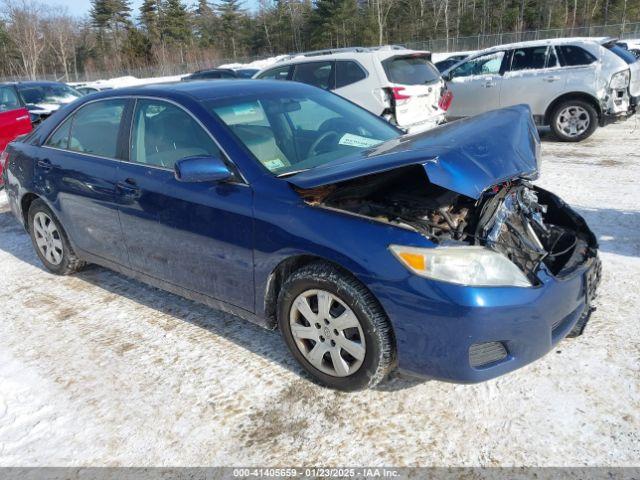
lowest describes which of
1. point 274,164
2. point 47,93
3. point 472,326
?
point 472,326

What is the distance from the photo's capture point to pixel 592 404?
2.57 m

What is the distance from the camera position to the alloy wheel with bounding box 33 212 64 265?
4.48m

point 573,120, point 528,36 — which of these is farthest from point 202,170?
point 528,36

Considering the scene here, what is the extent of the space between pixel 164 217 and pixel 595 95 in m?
7.88

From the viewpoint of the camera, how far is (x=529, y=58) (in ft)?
30.8

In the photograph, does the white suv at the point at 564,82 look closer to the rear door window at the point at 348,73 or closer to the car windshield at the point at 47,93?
the rear door window at the point at 348,73

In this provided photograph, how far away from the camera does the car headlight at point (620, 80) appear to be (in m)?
8.41

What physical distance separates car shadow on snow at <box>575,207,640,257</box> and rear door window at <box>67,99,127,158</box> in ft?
13.1

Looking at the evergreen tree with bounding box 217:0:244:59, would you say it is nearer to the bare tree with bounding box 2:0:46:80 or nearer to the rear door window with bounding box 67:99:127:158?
the bare tree with bounding box 2:0:46:80

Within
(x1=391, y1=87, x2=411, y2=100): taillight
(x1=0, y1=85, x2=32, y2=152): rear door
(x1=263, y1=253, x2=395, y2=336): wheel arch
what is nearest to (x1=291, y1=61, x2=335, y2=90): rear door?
(x1=391, y1=87, x2=411, y2=100): taillight

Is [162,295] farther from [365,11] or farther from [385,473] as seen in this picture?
[365,11]

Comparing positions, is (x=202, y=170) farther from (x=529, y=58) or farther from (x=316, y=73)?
(x=529, y=58)

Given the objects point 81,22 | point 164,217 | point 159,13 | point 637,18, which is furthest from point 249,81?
point 81,22

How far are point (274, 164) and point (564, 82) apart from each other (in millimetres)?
7539
